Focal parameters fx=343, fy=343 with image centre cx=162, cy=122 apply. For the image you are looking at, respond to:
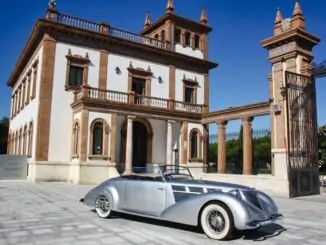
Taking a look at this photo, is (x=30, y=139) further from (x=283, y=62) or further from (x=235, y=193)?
(x=235, y=193)

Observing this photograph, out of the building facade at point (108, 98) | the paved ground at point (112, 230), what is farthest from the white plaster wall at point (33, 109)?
the paved ground at point (112, 230)

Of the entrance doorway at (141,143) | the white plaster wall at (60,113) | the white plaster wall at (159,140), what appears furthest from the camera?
the white plaster wall at (159,140)

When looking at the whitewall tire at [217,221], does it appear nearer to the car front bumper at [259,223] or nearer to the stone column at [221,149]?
the car front bumper at [259,223]

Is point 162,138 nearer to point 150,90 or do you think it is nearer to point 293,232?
point 150,90

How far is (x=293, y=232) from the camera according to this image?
6445mm

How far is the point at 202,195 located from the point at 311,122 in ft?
32.3

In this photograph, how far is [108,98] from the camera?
20.3 metres

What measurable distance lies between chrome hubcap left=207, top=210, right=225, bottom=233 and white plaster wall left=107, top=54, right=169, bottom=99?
16879 millimetres

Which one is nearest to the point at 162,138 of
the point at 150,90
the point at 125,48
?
the point at 150,90

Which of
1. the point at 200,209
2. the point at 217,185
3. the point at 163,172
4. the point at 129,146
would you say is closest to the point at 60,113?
the point at 129,146

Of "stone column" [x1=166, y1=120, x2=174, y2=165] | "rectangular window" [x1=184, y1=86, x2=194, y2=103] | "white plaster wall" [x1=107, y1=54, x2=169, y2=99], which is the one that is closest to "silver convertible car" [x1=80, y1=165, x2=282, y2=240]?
"stone column" [x1=166, y1=120, x2=174, y2=165]

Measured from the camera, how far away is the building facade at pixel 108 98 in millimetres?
19375

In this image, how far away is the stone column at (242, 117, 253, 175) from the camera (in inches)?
728

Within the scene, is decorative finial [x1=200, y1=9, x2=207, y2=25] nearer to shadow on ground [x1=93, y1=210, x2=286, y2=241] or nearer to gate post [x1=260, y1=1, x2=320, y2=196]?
gate post [x1=260, y1=1, x2=320, y2=196]
